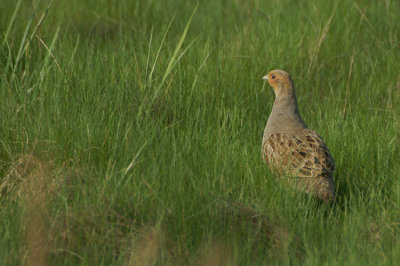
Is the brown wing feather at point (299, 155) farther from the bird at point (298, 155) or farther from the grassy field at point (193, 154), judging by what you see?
the grassy field at point (193, 154)

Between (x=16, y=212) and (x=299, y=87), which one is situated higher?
(x=299, y=87)

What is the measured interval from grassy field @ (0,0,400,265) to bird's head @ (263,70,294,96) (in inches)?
13.9

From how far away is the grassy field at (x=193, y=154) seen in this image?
12.7ft

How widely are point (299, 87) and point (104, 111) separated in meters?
2.28

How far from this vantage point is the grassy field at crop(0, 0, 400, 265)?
386cm

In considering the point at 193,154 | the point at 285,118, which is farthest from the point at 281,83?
the point at 193,154

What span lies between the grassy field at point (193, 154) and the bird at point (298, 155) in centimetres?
11

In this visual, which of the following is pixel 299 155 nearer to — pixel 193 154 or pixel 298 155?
pixel 298 155

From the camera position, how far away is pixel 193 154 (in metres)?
4.74

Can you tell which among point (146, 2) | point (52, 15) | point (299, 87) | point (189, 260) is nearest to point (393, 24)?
point (299, 87)

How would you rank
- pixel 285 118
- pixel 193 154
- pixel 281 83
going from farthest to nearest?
pixel 281 83 < pixel 285 118 < pixel 193 154

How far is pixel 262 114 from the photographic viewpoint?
6.16m

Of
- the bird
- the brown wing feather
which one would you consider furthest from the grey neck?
the brown wing feather

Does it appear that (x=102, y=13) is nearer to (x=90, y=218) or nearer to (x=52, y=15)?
(x=52, y=15)
